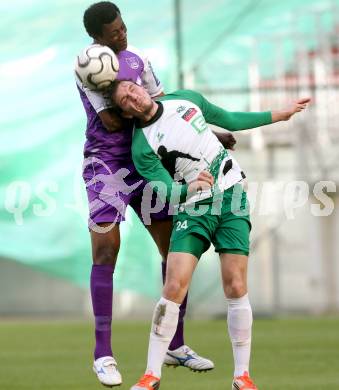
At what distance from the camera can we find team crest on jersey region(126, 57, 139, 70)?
23.0 ft

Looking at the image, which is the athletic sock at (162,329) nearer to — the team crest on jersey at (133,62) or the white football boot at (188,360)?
the white football boot at (188,360)

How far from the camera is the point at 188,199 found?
6.71 m

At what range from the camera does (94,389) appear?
24.5 ft

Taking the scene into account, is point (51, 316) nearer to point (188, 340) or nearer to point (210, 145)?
point (188, 340)

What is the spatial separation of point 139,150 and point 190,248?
0.56 metres

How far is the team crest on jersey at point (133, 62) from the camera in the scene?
7000mm

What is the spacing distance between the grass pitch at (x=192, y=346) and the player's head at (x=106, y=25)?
1963 mm

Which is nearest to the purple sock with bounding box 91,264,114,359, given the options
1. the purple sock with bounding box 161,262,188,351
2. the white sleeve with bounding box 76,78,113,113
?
the purple sock with bounding box 161,262,188,351

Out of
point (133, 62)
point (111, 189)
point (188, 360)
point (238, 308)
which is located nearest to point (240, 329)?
point (238, 308)

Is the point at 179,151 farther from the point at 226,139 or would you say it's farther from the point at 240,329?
the point at 240,329

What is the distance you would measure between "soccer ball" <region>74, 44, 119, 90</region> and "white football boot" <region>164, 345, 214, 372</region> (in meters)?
1.61

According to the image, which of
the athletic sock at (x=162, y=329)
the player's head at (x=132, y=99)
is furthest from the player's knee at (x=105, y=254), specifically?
the player's head at (x=132, y=99)

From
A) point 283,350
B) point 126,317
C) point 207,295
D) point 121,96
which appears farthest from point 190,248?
point 126,317

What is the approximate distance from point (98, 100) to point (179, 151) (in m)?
0.55
